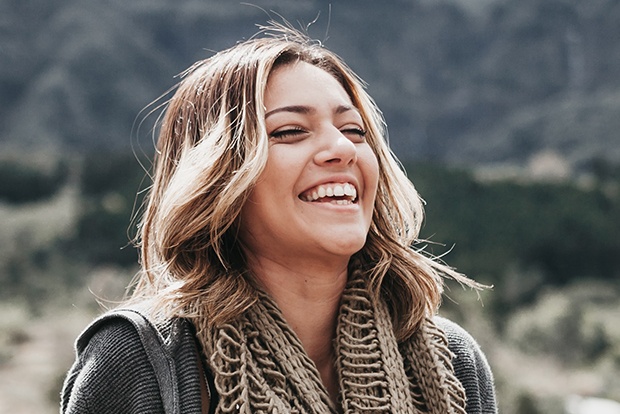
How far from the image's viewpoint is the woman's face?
1.84 m

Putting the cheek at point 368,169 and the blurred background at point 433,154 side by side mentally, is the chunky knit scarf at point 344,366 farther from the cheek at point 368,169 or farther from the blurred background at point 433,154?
the blurred background at point 433,154

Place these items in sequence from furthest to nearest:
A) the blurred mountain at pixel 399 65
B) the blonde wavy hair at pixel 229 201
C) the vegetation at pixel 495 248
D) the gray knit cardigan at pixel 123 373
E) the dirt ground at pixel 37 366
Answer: the blurred mountain at pixel 399 65, the vegetation at pixel 495 248, the dirt ground at pixel 37 366, the blonde wavy hair at pixel 229 201, the gray knit cardigan at pixel 123 373

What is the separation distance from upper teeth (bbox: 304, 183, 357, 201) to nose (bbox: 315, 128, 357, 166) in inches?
2.0

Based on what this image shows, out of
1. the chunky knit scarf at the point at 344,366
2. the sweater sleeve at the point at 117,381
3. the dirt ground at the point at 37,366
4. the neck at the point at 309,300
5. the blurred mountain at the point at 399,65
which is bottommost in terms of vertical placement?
the sweater sleeve at the point at 117,381

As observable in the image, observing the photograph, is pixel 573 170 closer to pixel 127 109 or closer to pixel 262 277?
pixel 127 109

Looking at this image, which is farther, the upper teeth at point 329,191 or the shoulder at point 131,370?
the upper teeth at point 329,191

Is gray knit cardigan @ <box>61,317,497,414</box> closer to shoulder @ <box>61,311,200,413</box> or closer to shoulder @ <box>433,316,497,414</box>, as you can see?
shoulder @ <box>61,311,200,413</box>

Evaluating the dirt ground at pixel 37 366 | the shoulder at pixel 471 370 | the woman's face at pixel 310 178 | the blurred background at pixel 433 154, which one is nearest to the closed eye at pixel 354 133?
the woman's face at pixel 310 178

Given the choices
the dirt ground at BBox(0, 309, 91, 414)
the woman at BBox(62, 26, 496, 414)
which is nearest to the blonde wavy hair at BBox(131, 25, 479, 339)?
the woman at BBox(62, 26, 496, 414)

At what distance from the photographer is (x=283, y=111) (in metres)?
1.90

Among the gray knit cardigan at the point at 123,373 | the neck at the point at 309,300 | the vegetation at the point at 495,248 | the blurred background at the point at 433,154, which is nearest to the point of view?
the gray knit cardigan at the point at 123,373

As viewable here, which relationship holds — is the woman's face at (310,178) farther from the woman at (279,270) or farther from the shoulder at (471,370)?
the shoulder at (471,370)

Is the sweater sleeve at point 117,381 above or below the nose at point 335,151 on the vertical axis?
below

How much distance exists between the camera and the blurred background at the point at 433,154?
2278cm
